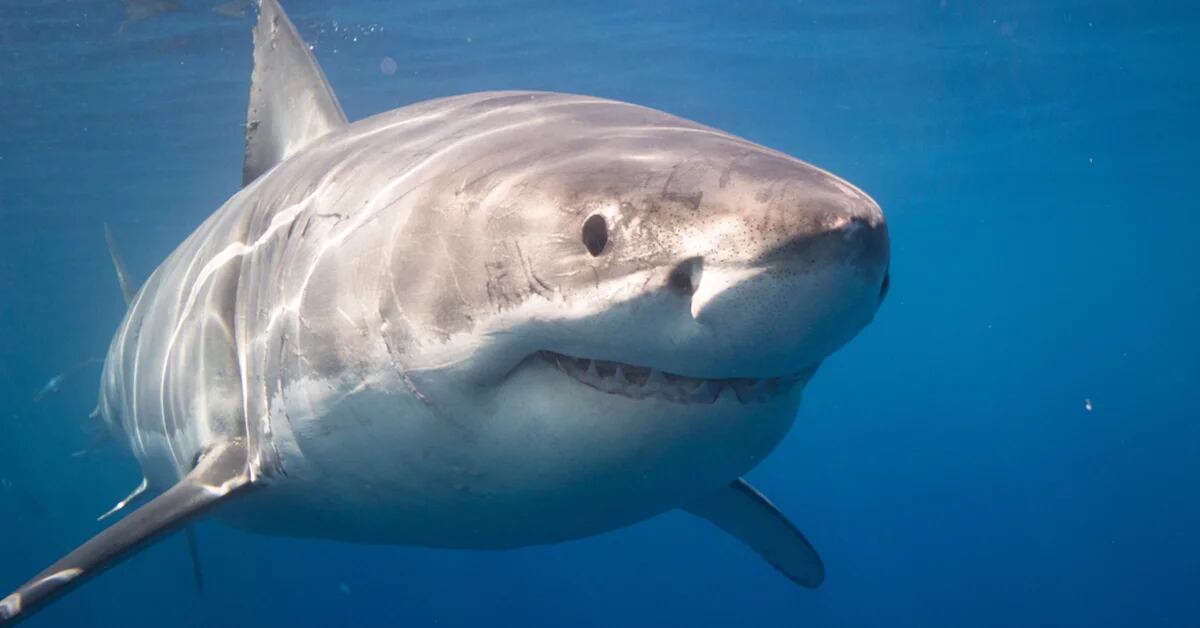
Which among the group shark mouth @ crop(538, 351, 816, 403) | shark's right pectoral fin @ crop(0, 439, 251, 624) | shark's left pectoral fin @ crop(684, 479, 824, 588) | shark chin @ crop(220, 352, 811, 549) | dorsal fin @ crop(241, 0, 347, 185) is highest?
dorsal fin @ crop(241, 0, 347, 185)

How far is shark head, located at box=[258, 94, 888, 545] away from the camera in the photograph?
5.48 feet

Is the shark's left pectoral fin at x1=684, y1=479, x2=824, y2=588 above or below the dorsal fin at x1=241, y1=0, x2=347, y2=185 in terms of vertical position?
below

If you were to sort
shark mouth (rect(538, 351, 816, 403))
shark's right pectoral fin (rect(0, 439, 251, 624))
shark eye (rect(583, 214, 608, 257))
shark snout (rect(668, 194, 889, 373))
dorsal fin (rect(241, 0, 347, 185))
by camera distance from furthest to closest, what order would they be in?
1. dorsal fin (rect(241, 0, 347, 185))
2. shark's right pectoral fin (rect(0, 439, 251, 624))
3. shark mouth (rect(538, 351, 816, 403))
4. shark eye (rect(583, 214, 608, 257))
5. shark snout (rect(668, 194, 889, 373))

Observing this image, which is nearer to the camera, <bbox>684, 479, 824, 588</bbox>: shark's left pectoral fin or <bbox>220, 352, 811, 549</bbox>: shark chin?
<bbox>220, 352, 811, 549</bbox>: shark chin

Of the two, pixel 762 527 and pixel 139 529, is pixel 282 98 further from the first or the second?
pixel 762 527

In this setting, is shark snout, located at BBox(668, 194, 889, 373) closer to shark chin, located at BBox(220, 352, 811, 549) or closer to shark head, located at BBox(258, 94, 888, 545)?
shark head, located at BBox(258, 94, 888, 545)

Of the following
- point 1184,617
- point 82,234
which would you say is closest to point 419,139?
point 82,234

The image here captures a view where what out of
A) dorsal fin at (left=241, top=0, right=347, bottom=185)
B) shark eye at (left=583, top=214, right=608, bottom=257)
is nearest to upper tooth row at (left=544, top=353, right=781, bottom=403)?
shark eye at (left=583, top=214, right=608, bottom=257)

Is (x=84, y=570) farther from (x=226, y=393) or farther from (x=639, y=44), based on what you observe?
(x=639, y=44)

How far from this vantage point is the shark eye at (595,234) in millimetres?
1860

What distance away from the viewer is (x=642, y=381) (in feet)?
6.77

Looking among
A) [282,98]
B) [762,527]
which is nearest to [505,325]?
[762,527]

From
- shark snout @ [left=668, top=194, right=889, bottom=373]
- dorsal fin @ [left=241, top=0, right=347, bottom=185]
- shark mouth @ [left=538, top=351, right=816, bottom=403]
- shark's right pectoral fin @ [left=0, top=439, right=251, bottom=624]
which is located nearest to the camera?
shark snout @ [left=668, top=194, right=889, bottom=373]

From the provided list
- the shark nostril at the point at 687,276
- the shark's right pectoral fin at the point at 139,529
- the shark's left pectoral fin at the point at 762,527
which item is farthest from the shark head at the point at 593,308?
the shark's left pectoral fin at the point at 762,527
